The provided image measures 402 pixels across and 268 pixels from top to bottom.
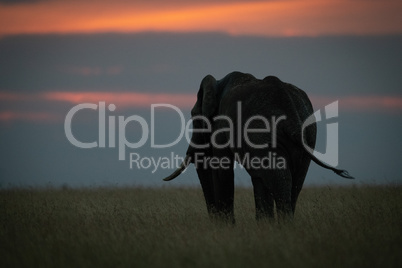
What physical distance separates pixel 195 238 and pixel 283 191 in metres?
1.81

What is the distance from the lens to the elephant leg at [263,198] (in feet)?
46.1

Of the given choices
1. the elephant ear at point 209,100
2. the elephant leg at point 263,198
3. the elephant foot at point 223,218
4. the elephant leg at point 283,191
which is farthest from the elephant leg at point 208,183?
the elephant leg at point 283,191

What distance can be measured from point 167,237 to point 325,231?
99.7 inches

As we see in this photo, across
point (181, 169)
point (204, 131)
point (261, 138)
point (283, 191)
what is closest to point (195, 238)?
point (283, 191)

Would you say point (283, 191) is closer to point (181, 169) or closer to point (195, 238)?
point (195, 238)

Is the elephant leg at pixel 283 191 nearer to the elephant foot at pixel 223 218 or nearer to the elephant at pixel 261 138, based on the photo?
the elephant at pixel 261 138

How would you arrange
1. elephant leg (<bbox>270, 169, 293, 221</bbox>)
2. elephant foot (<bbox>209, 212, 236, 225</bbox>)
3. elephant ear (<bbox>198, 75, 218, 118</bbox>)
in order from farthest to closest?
elephant ear (<bbox>198, 75, 218, 118</bbox>), elephant foot (<bbox>209, 212, 236, 225</bbox>), elephant leg (<bbox>270, 169, 293, 221</bbox>)

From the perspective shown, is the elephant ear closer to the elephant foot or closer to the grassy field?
the elephant foot

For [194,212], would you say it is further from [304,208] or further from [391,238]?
[391,238]

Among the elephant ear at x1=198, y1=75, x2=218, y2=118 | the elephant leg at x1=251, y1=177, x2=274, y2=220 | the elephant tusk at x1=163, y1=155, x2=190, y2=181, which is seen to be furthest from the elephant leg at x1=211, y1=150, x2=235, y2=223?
the elephant leg at x1=251, y1=177, x2=274, y2=220

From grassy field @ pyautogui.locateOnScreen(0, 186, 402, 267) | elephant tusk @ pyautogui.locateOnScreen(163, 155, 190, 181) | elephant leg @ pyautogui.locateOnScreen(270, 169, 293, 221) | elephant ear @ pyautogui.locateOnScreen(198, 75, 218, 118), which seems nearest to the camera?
grassy field @ pyautogui.locateOnScreen(0, 186, 402, 267)

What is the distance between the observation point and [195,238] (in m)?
12.7

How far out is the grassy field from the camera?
1088cm

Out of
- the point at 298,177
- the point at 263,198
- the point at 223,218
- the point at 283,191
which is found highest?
the point at 298,177
